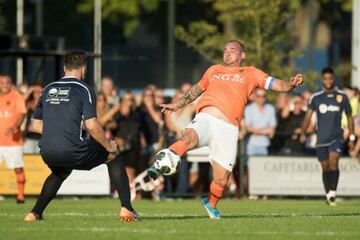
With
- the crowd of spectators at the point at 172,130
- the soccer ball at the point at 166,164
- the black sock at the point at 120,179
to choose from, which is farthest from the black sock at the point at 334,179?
the soccer ball at the point at 166,164

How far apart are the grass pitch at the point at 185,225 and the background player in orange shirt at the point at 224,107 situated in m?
0.66

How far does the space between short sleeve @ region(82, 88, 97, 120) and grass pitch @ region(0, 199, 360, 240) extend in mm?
1243


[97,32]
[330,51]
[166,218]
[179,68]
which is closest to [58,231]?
[166,218]

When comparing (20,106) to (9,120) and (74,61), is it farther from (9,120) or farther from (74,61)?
(74,61)

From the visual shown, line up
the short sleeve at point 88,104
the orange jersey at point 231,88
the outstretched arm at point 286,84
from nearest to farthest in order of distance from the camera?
the short sleeve at point 88,104, the outstretched arm at point 286,84, the orange jersey at point 231,88

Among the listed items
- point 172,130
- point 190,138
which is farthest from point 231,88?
point 172,130

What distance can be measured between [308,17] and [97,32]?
29.3 feet

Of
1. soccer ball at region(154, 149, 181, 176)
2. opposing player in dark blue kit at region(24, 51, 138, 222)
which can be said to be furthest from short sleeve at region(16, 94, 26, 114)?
soccer ball at region(154, 149, 181, 176)

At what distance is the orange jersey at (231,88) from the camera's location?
1593 centimetres

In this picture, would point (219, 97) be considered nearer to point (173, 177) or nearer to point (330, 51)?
point (173, 177)

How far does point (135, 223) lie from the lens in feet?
49.1

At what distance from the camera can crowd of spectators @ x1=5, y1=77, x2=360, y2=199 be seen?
26219 mm

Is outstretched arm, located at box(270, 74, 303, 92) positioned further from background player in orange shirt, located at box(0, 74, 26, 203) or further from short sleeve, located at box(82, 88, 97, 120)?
background player in orange shirt, located at box(0, 74, 26, 203)

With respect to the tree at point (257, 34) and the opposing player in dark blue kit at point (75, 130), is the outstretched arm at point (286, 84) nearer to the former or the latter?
the opposing player in dark blue kit at point (75, 130)
